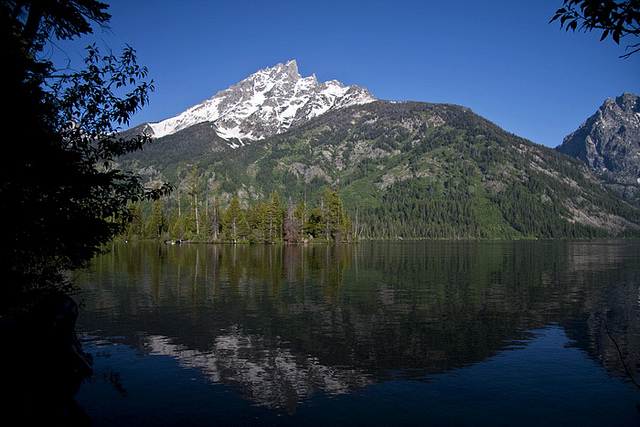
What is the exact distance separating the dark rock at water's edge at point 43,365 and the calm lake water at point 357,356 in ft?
2.37

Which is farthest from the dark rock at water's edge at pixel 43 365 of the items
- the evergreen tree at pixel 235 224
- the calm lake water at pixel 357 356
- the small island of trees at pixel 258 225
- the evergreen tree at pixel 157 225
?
the evergreen tree at pixel 157 225

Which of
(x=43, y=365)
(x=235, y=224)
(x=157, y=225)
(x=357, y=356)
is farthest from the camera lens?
(x=157, y=225)

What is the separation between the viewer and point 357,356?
67.9 feet

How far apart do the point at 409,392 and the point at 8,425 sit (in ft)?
42.7

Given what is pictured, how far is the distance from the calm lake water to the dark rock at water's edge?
72 cm

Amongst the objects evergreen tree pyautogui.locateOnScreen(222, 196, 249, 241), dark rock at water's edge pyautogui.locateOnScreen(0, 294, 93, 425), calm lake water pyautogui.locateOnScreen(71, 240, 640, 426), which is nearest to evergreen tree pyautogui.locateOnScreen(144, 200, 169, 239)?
evergreen tree pyautogui.locateOnScreen(222, 196, 249, 241)

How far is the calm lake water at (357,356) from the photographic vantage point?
15.0 m

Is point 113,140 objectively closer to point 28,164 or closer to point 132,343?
point 28,164

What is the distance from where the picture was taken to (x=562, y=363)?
811 inches

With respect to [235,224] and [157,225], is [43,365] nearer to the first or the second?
[235,224]

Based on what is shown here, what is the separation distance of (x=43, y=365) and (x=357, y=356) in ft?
42.2

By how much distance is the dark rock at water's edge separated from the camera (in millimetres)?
13062

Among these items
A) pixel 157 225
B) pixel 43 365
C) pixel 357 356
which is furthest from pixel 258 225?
pixel 43 365

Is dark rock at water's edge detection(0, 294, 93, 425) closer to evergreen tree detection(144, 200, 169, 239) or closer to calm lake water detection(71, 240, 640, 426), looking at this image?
calm lake water detection(71, 240, 640, 426)
